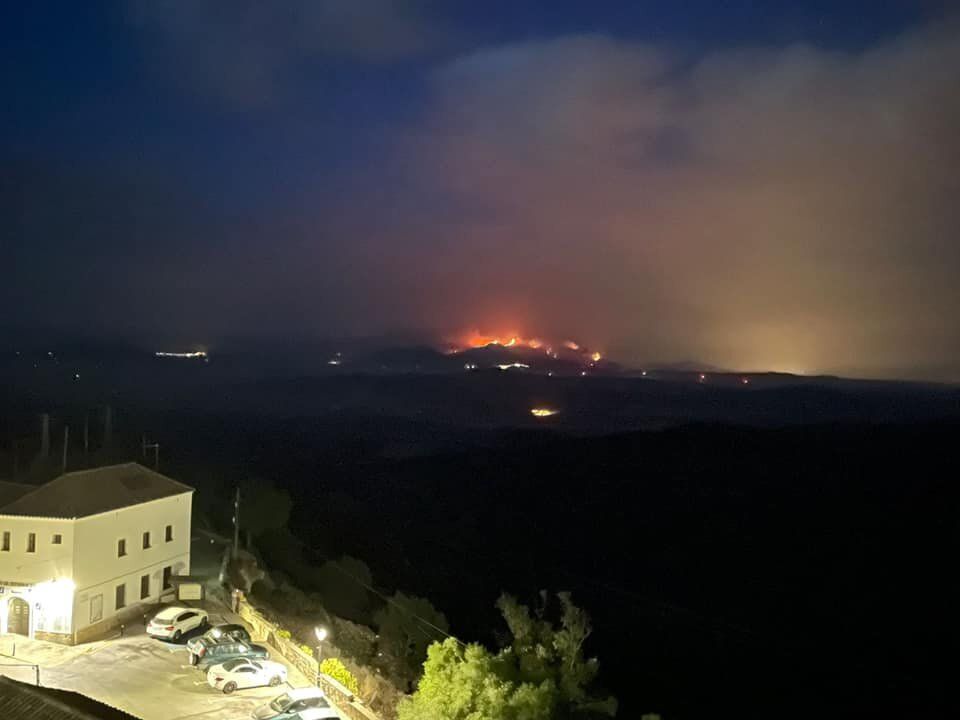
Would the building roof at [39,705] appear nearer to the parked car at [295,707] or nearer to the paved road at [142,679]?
the parked car at [295,707]

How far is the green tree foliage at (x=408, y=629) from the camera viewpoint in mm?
34344

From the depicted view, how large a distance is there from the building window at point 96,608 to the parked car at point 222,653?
453cm

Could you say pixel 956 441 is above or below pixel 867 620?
above

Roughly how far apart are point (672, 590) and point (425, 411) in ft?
216

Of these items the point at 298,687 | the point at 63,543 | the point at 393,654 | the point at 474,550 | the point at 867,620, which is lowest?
the point at 867,620

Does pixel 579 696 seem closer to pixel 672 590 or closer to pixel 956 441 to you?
pixel 672 590

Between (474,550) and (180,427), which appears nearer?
(474,550)

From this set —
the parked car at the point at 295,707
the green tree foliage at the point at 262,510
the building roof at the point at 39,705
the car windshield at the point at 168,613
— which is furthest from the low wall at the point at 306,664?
the green tree foliage at the point at 262,510

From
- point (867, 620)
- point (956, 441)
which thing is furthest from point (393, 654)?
point (956, 441)

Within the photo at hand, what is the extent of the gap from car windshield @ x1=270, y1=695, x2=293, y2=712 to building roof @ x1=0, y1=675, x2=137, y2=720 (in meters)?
5.97

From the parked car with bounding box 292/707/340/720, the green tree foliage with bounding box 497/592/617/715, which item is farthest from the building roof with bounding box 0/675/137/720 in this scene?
the green tree foliage with bounding box 497/592/617/715

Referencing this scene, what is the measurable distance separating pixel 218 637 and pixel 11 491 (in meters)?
9.79

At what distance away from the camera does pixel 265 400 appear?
466 feet

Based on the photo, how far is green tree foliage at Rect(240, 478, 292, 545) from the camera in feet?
161
